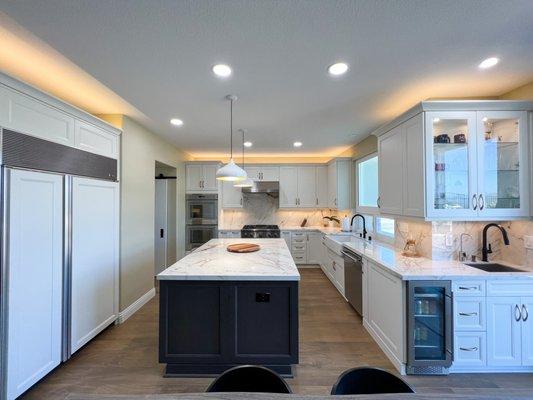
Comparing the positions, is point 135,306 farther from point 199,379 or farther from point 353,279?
point 353,279

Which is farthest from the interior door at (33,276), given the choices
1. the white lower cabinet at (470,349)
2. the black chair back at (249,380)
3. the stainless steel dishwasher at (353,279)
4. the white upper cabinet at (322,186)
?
the white upper cabinet at (322,186)

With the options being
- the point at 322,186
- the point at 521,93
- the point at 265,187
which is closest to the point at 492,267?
the point at 521,93

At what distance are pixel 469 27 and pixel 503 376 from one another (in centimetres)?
276

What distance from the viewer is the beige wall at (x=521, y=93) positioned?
2.38 metres

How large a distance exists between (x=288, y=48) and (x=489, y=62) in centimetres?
166

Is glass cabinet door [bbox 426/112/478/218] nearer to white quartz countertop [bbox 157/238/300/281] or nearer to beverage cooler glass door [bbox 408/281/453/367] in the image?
beverage cooler glass door [bbox 408/281/453/367]

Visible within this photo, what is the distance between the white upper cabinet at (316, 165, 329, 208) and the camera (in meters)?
5.89

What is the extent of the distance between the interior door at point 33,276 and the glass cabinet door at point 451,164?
3.39 m

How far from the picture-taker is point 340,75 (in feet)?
7.12

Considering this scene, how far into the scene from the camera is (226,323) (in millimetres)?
2150

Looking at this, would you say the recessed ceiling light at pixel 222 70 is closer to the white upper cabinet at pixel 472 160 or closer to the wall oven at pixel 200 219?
the white upper cabinet at pixel 472 160

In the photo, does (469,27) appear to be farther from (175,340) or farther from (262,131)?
(175,340)

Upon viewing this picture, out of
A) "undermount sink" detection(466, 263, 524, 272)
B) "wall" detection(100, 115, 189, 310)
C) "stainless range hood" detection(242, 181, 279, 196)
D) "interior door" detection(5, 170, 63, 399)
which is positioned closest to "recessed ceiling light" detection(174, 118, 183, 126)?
"wall" detection(100, 115, 189, 310)

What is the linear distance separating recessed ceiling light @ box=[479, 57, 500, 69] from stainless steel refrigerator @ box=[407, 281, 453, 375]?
1819 mm
